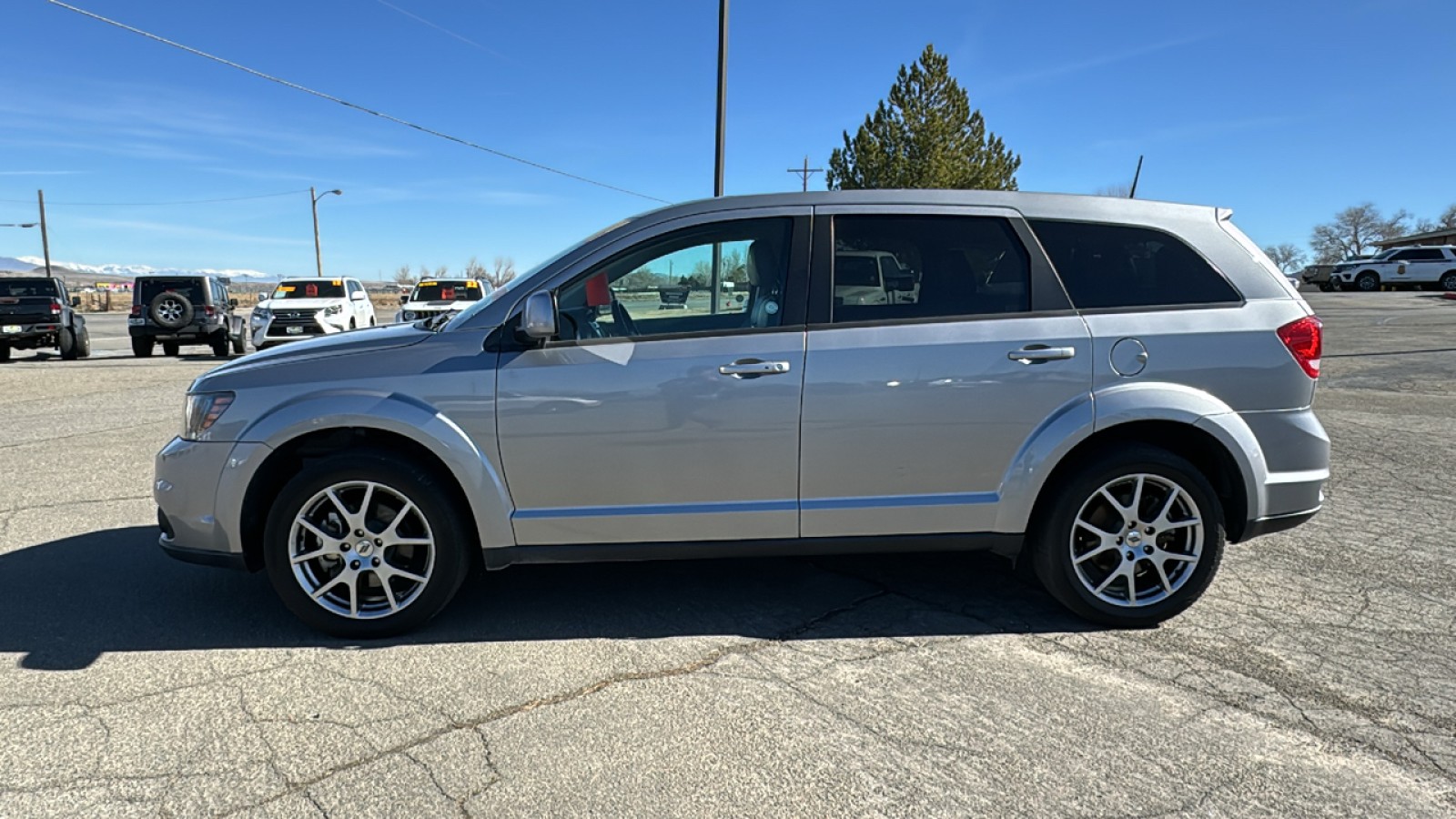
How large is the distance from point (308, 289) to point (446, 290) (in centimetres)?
316

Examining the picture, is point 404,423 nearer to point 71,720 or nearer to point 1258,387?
point 71,720

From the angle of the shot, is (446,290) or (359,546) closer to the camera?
(359,546)

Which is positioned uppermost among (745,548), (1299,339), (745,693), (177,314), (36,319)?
(1299,339)

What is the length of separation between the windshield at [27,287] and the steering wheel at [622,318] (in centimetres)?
1938

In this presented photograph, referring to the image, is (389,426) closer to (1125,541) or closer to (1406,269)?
(1125,541)

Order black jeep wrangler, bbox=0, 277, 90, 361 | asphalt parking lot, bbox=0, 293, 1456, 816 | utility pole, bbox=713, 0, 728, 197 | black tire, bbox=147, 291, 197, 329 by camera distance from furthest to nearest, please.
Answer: black tire, bbox=147, 291, 197, 329 < black jeep wrangler, bbox=0, 277, 90, 361 < utility pole, bbox=713, 0, 728, 197 < asphalt parking lot, bbox=0, 293, 1456, 816

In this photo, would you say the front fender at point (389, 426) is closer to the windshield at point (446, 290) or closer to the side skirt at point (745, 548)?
the side skirt at point (745, 548)

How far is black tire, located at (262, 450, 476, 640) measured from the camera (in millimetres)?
3451

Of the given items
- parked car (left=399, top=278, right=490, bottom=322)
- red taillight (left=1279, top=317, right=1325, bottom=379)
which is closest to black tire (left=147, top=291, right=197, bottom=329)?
parked car (left=399, top=278, right=490, bottom=322)

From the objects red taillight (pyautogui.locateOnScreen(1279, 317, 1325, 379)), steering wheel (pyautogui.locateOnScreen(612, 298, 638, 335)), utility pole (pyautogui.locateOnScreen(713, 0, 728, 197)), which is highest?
utility pole (pyautogui.locateOnScreen(713, 0, 728, 197))

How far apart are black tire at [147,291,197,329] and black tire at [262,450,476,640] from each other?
677 inches

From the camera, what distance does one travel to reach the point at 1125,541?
11.9 ft

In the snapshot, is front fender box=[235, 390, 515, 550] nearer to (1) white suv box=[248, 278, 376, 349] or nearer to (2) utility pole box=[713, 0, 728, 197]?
(2) utility pole box=[713, 0, 728, 197]

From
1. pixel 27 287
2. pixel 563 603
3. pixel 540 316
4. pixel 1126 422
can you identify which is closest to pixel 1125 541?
pixel 1126 422
